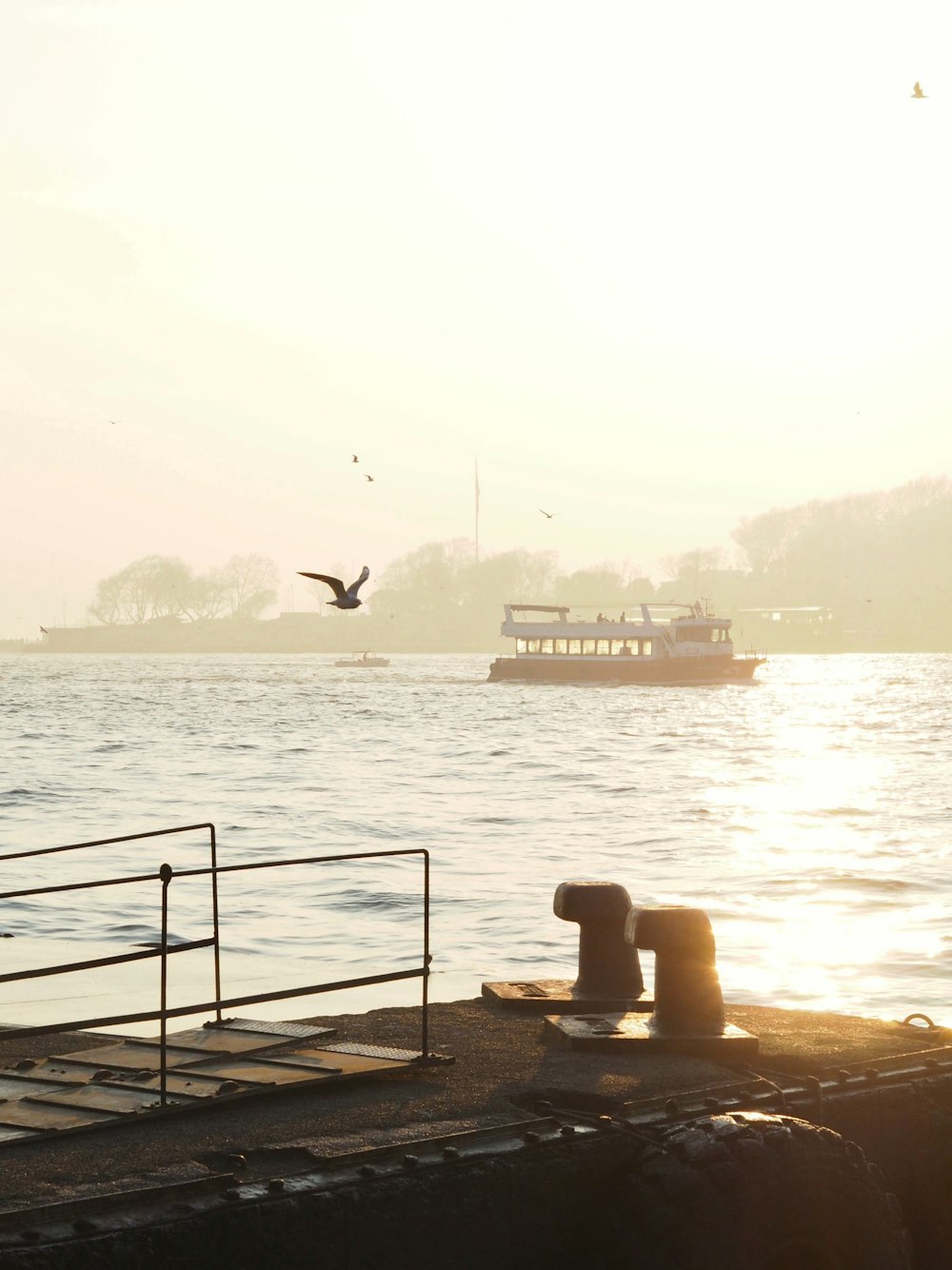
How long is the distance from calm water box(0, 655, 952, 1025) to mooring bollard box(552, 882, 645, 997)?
6.30 meters

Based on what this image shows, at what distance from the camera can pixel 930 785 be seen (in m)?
47.6

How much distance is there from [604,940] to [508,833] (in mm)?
25433

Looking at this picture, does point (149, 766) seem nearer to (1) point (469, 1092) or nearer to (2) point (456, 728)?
(2) point (456, 728)

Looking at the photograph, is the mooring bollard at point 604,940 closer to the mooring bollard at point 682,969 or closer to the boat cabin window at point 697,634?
the mooring bollard at point 682,969

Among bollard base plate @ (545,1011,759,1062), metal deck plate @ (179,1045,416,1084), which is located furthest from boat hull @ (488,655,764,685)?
metal deck plate @ (179,1045,416,1084)

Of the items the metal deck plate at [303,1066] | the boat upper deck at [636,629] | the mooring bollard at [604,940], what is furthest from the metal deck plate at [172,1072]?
the boat upper deck at [636,629]

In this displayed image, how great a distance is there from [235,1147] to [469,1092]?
1.30m

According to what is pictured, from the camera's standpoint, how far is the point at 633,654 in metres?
121

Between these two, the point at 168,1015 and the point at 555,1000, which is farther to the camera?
the point at 555,1000

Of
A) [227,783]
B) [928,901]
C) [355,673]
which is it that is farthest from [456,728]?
[355,673]

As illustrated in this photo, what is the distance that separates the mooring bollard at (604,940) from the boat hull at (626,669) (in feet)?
360

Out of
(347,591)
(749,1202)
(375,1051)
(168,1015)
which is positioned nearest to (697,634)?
(347,591)

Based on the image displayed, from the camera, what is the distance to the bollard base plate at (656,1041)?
780 centimetres

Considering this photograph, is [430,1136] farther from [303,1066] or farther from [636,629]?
[636,629]
